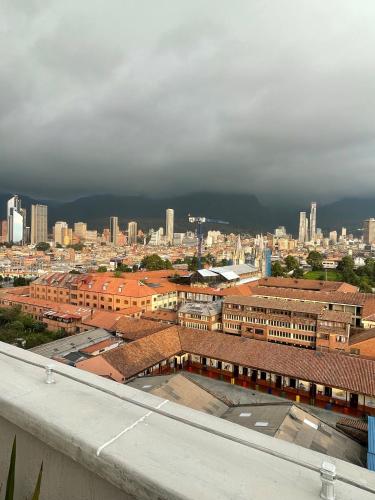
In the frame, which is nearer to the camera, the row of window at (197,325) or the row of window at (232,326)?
the row of window at (232,326)

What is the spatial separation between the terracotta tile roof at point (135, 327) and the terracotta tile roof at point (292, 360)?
5.76ft

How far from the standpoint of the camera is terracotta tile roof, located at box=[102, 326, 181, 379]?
1334 centimetres

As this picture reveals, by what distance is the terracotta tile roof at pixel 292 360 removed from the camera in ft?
41.8

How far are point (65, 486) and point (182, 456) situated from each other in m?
0.54

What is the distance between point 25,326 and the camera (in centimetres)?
2048

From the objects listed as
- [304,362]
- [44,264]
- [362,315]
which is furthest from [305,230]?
[304,362]

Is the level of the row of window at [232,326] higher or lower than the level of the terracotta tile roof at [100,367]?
lower

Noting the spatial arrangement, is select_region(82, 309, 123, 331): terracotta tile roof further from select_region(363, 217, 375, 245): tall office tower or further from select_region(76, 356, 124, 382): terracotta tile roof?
select_region(363, 217, 375, 245): tall office tower

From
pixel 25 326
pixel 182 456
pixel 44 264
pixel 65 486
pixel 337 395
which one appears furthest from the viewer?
pixel 44 264

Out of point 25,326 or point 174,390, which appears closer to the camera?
point 174,390

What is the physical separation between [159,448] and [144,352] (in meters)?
14.1

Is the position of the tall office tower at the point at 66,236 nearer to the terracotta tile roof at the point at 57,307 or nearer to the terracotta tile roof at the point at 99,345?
the terracotta tile roof at the point at 57,307

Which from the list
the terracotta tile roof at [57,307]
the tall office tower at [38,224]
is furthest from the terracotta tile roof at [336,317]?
the tall office tower at [38,224]

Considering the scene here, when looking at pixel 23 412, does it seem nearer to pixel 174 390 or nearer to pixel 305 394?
pixel 174 390
